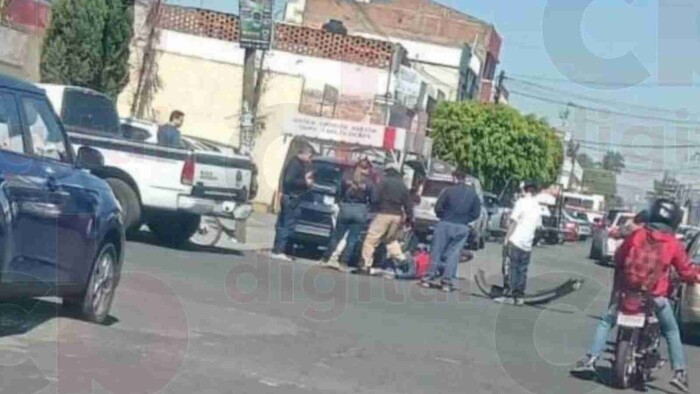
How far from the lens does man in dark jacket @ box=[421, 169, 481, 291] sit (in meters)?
21.5

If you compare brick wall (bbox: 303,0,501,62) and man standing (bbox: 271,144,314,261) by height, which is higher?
brick wall (bbox: 303,0,501,62)

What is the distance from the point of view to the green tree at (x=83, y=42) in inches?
1224

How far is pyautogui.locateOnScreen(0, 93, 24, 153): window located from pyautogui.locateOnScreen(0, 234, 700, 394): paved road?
1452 millimetres

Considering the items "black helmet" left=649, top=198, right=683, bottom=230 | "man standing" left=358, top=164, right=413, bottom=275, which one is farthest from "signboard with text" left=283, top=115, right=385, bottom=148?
"black helmet" left=649, top=198, right=683, bottom=230

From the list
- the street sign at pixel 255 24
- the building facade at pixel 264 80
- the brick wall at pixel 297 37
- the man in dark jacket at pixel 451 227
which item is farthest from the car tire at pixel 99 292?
the brick wall at pixel 297 37

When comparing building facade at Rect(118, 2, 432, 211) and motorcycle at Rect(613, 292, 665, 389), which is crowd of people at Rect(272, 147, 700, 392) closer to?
motorcycle at Rect(613, 292, 665, 389)

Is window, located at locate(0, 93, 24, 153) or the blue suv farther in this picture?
A: window, located at locate(0, 93, 24, 153)

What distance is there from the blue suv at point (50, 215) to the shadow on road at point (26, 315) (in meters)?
0.20

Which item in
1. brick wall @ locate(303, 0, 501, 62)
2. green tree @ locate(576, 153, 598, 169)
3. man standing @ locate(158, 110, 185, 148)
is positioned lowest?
green tree @ locate(576, 153, 598, 169)

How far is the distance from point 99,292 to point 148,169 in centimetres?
870

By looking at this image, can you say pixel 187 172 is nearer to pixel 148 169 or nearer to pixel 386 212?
pixel 148 169

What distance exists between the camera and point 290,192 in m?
23.2

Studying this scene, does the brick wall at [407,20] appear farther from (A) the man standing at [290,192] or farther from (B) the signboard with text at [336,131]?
(A) the man standing at [290,192]

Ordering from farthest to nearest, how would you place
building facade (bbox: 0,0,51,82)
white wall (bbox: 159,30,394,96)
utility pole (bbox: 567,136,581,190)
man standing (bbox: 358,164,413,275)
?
utility pole (bbox: 567,136,581,190), white wall (bbox: 159,30,394,96), building facade (bbox: 0,0,51,82), man standing (bbox: 358,164,413,275)
